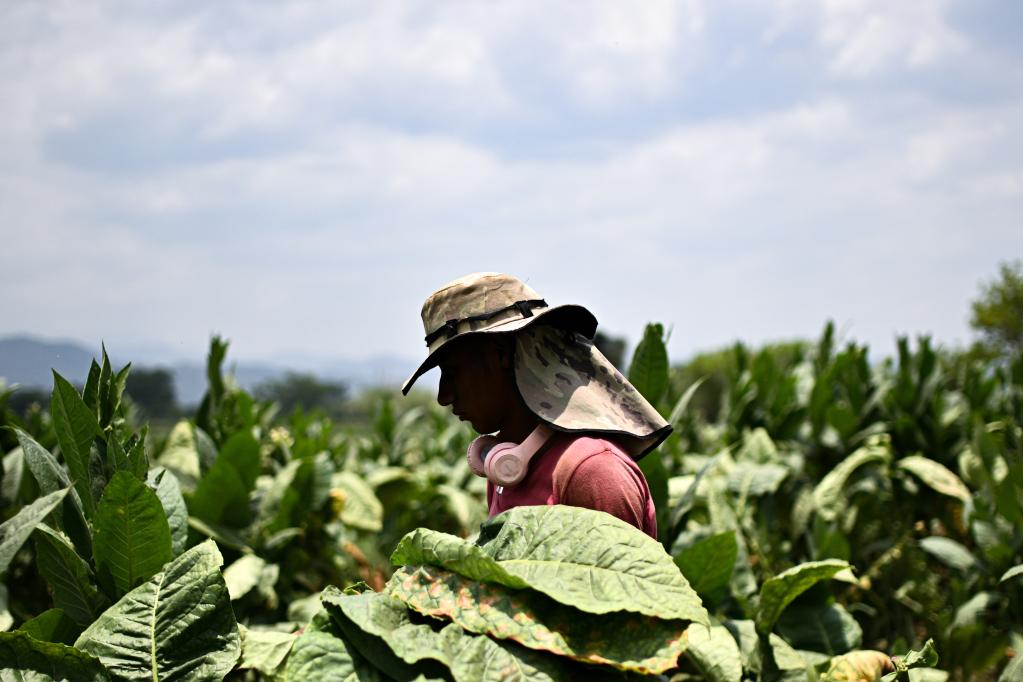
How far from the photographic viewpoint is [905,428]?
5.58 meters

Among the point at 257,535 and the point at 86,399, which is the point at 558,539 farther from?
the point at 257,535

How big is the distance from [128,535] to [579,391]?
42.9 inches

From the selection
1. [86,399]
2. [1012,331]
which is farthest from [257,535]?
[1012,331]

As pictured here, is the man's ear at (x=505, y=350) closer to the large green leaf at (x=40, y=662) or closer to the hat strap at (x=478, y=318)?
the hat strap at (x=478, y=318)

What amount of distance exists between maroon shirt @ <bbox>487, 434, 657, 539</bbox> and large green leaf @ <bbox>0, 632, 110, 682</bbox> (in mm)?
987

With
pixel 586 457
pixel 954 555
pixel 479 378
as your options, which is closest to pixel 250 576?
pixel 479 378

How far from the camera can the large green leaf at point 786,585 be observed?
8.55 feet

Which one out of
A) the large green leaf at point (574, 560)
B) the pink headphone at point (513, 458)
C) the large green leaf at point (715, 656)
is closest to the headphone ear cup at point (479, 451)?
the pink headphone at point (513, 458)

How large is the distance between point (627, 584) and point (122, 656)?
109cm

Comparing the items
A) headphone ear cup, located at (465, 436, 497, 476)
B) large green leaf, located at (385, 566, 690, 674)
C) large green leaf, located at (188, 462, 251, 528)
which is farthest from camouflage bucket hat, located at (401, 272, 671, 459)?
large green leaf, located at (188, 462, 251, 528)

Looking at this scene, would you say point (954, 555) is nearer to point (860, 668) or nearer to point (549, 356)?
point (860, 668)

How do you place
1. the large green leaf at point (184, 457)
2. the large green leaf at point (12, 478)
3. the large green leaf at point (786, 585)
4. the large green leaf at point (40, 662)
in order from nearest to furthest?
the large green leaf at point (40, 662) < the large green leaf at point (786, 585) < the large green leaf at point (12, 478) < the large green leaf at point (184, 457)

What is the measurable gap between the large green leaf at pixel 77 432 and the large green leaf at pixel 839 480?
355 cm

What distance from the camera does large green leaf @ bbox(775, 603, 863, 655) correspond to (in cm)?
303
